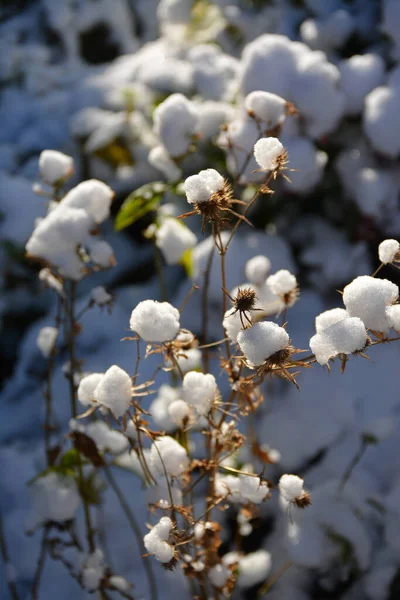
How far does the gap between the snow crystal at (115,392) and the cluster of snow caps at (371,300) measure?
0.20 m

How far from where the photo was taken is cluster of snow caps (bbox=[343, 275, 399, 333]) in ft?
1.46

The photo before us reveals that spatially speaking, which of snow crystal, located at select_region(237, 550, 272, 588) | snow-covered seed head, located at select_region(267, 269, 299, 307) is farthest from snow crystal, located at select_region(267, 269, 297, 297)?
snow crystal, located at select_region(237, 550, 272, 588)

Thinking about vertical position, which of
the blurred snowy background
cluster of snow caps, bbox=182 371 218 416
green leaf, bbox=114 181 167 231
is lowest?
the blurred snowy background

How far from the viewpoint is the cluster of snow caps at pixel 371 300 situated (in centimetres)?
44

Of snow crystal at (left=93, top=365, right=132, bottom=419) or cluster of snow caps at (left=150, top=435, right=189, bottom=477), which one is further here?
cluster of snow caps at (left=150, top=435, right=189, bottom=477)

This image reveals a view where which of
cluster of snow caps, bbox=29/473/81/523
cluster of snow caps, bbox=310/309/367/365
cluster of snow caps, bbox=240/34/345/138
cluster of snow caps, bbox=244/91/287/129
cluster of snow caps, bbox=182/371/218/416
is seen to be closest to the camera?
cluster of snow caps, bbox=310/309/367/365

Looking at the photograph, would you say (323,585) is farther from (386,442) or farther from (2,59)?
(2,59)

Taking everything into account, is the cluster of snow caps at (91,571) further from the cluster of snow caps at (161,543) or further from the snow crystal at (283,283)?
the snow crystal at (283,283)

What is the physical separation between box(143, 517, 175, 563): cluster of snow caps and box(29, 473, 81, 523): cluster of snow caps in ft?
1.03

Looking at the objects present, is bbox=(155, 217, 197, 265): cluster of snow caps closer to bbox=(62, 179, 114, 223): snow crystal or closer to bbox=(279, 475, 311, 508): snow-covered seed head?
bbox=(62, 179, 114, 223): snow crystal

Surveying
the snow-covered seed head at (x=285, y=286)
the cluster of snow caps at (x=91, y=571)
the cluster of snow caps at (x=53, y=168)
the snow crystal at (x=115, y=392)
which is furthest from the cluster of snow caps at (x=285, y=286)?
the cluster of snow caps at (x=91, y=571)

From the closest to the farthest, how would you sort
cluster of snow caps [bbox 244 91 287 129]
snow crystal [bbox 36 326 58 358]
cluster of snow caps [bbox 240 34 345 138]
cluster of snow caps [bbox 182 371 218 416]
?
1. cluster of snow caps [bbox 182 371 218 416]
2. cluster of snow caps [bbox 244 91 287 129]
3. snow crystal [bbox 36 326 58 358]
4. cluster of snow caps [bbox 240 34 345 138]

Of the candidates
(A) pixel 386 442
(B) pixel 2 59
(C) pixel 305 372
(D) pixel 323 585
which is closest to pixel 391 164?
(C) pixel 305 372

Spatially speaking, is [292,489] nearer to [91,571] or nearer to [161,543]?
[161,543]
